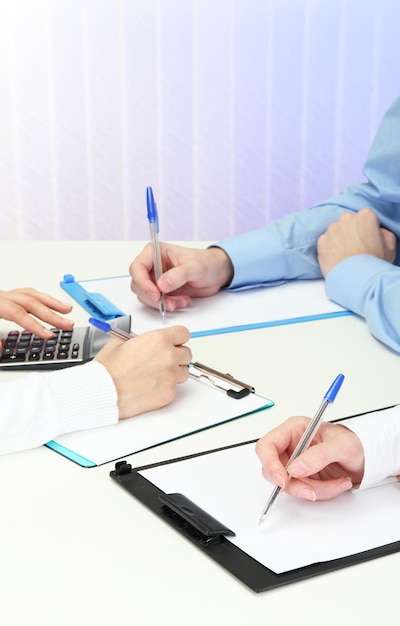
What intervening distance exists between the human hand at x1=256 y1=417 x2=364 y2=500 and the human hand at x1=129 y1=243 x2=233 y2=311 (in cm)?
59

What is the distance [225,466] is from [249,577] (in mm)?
189

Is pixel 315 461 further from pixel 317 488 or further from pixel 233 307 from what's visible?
pixel 233 307

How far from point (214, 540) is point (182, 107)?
2476mm

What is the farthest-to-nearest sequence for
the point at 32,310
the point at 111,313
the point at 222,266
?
the point at 222,266
the point at 111,313
the point at 32,310

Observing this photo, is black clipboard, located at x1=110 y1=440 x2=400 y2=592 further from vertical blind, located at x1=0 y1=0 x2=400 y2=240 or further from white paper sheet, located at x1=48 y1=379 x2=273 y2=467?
vertical blind, located at x1=0 y1=0 x2=400 y2=240

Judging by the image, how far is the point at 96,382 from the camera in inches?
37.8

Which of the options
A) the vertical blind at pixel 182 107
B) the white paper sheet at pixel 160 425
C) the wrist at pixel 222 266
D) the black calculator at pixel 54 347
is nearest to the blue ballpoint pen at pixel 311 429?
the white paper sheet at pixel 160 425

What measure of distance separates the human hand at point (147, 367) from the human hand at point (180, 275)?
12.2 inches

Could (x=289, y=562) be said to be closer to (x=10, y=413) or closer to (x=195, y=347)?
(x=10, y=413)

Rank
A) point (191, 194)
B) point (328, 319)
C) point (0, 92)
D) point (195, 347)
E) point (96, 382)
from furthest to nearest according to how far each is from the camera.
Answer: point (191, 194), point (0, 92), point (328, 319), point (195, 347), point (96, 382)

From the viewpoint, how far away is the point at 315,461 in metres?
0.73

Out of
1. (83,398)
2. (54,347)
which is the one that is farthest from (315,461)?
(54,347)

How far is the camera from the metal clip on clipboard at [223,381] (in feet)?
3.31

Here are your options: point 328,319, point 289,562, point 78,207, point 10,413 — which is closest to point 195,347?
point 328,319
